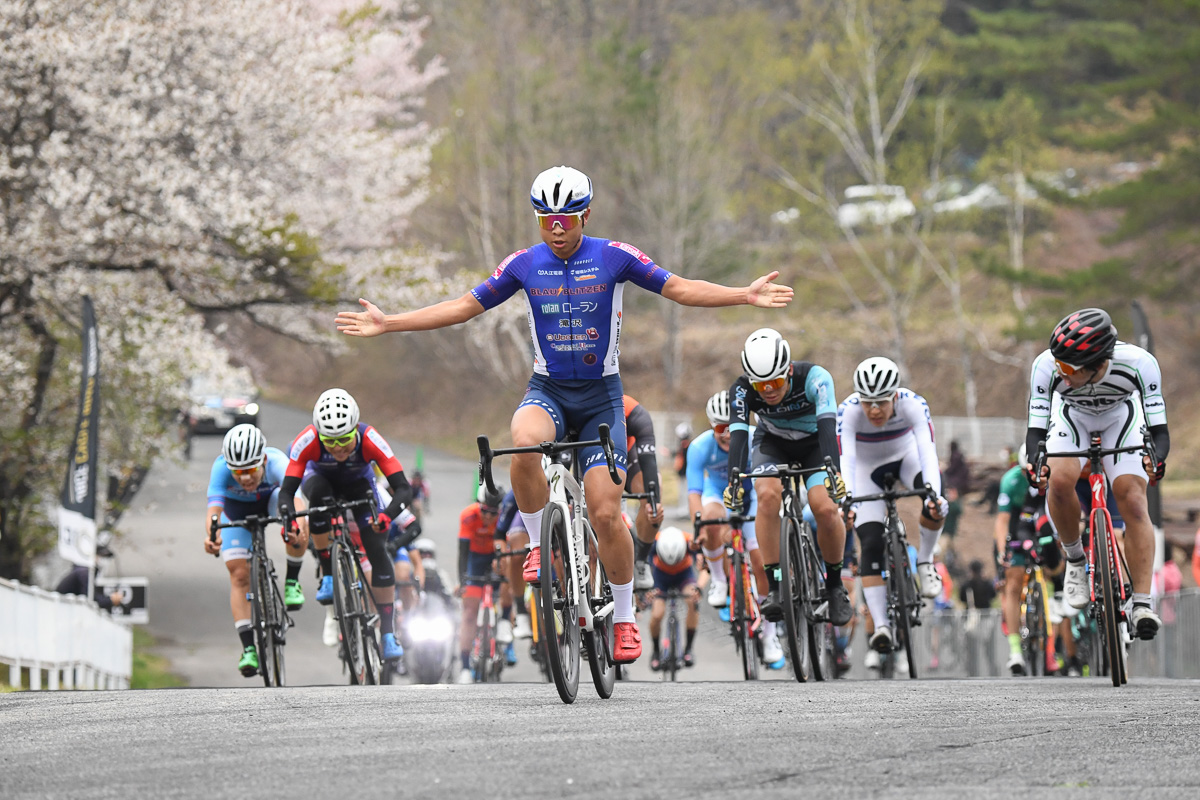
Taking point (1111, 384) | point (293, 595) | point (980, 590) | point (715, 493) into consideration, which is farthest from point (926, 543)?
point (980, 590)

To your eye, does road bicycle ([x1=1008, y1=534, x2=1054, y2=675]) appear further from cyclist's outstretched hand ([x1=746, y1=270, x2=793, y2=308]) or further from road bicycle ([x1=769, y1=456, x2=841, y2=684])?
cyclist's outstretched hand ([x1=746, y1=270, x2=793, y2=308])

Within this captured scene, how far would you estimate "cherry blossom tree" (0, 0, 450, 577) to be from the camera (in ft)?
72.0

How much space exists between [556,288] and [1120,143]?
3521 centimetres

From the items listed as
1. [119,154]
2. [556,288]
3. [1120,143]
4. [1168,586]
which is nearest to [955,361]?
[1120,143]

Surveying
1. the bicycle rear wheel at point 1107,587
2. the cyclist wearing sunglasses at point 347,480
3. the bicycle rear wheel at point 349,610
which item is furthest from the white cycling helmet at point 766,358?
the bicycle rear wheel at point 349,610

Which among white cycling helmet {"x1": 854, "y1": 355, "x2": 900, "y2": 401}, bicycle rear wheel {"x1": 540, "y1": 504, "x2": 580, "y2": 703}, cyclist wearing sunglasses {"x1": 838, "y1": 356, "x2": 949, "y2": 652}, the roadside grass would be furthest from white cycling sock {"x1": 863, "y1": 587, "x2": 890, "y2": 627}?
the roadside grass

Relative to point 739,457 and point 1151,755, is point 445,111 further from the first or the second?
point 1151,755

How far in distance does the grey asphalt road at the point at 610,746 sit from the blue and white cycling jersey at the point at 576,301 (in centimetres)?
165

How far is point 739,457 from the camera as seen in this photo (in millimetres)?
10445

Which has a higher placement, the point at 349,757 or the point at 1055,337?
the point at 1055,337

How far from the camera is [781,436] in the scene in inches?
448

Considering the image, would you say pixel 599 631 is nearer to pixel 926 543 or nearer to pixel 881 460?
pixel 881 460

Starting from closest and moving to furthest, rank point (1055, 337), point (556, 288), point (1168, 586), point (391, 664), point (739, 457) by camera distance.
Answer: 1. point (556, 288)
2. point (1055, 337)
3. point (739, 457)
4. point (391, 664)
5. point (1168, 586)

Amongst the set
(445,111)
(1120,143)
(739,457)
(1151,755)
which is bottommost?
(1151,755)
